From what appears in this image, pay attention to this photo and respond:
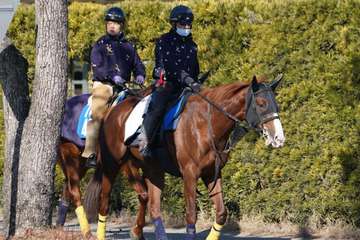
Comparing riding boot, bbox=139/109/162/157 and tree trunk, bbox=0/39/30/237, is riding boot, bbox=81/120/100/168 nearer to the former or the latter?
riding boot, bbox=139/109/162/157

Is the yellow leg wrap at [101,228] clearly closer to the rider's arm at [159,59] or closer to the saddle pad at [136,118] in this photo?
the saddle pad at [136,118]

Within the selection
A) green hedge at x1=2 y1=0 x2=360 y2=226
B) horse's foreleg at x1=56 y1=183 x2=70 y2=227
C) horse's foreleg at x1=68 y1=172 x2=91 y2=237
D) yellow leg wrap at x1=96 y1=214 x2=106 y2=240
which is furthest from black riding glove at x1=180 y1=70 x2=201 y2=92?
horse's foreleg at x1=56 y1=183 x2=70 y2=227

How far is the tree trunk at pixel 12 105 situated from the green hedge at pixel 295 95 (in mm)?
3474

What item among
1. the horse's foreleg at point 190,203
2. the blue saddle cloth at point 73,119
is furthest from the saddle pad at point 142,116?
the blue saddle cloth at point 73,119

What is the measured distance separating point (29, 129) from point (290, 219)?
4.16 meters

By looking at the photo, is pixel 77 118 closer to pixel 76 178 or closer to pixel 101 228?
pixel 76 178

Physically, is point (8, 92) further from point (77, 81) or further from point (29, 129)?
point (77, 81)

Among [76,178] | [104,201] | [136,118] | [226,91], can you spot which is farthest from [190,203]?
[76,178]

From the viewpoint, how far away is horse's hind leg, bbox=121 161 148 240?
1131cm

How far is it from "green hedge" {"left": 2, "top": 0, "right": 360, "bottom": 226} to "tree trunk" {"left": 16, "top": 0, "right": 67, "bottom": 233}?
346cm

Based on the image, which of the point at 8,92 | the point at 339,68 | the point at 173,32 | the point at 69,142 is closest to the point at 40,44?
the point at 8,92

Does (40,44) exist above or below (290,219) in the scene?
above

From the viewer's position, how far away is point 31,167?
9594mm

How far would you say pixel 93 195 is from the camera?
37.0 ft
